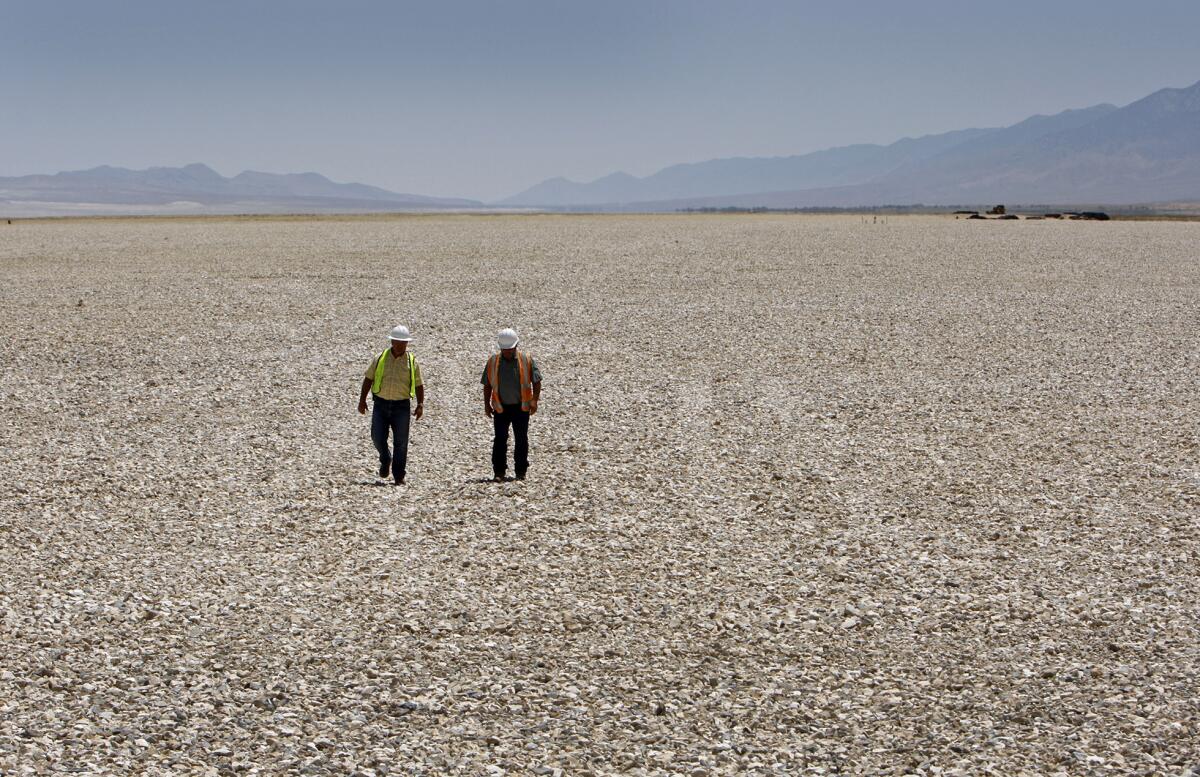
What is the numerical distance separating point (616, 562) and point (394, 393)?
3.15 metres

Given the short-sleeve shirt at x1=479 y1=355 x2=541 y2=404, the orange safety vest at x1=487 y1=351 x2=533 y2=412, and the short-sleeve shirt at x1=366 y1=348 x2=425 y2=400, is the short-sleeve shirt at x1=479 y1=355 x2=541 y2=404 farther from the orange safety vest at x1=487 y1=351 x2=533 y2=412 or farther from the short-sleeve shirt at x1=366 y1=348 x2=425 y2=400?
the short-sleeve shirt at x1=366 y1=348 x2=425 y2=400

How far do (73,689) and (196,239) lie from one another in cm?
5284

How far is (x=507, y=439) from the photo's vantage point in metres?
10.8

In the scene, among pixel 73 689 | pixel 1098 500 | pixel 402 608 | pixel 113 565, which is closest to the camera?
pixel 73 689

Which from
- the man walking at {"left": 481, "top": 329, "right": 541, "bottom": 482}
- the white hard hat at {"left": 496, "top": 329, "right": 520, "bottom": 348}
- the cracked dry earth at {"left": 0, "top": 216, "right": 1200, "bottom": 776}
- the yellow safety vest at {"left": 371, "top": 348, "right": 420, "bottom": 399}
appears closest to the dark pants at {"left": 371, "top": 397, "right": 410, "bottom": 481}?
the yellow safety vest at {"left": 371, "top": 348, "right": 420, "bottom": 399}

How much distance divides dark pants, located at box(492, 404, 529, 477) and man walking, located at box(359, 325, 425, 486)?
85 centimetres

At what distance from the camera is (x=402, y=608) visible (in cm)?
777

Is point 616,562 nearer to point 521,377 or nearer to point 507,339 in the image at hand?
point 521,377

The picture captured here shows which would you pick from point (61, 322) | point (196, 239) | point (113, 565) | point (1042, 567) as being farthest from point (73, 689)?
point (196, 239)

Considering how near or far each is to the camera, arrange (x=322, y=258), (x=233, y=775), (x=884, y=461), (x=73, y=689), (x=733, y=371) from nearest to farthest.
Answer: (x=233, y=775) < (x=73, y=689) < (x=884, y=461) < (x=733, y=371) < (x=322, y=258)

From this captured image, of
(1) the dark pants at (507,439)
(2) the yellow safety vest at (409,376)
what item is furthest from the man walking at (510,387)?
(2) the yellow safety vest at (409,376)

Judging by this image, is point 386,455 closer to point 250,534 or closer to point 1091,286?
point 250,534

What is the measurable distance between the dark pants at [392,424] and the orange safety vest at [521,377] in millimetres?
928

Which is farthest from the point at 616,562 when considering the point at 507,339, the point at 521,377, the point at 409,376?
the point at 409,376
